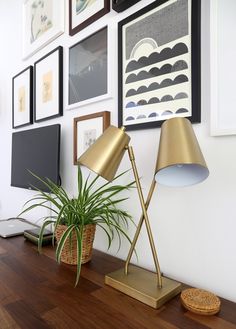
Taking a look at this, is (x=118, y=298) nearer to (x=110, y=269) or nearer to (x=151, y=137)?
(x=110, y=269)

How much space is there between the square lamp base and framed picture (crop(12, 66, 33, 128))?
4.17ft

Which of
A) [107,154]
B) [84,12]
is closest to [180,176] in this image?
[107,154]

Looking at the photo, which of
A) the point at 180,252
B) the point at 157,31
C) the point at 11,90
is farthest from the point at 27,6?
the point at 180,252

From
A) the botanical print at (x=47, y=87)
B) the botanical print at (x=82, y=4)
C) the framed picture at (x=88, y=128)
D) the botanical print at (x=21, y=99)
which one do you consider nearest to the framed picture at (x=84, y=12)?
the botanical print at (x=82, y=4)

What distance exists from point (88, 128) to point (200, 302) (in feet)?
2.91

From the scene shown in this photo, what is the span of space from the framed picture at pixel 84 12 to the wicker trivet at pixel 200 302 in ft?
4.04

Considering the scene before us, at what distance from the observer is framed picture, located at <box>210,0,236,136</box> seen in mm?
767

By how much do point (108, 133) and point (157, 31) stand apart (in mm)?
501

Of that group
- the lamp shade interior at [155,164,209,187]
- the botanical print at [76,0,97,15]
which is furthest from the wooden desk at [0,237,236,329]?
the botanical print at [76,0,97,15]

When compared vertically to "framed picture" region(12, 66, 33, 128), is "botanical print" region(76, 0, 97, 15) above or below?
above

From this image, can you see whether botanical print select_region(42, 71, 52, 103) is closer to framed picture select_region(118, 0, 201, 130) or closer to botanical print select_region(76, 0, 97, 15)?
botanical print select_region(76, 0, 97, 15)

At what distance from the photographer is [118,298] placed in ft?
2.52

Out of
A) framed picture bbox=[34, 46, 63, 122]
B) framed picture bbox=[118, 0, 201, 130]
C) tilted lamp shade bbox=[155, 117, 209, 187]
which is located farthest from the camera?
framed picture bbox=[34, 46, 63, 122]

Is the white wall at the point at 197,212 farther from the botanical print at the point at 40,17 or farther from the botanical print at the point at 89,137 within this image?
the botanical print at the point at 40,17
